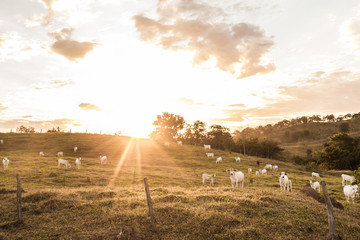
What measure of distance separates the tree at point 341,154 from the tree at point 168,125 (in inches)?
2559

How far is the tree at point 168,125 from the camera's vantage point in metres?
116

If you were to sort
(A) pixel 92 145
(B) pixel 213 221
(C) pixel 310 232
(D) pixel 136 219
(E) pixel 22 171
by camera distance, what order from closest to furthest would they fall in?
(C) pixel 310 232 → (B) pixel 213 221 → (D) pixel 136 219 → (E) pixel 22 171 → (A) pixel 92 145

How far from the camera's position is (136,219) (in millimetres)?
14203

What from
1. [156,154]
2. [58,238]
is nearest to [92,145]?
[156,154]

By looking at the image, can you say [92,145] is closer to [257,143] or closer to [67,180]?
[67,180]

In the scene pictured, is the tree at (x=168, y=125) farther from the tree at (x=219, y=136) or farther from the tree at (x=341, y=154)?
the tree at (x=341, y=154)

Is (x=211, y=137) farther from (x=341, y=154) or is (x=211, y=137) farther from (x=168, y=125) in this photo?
(x=341, y=154)

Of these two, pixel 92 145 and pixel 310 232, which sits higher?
pixel 92 145

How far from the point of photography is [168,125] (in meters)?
117

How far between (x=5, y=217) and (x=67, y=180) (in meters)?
12.5

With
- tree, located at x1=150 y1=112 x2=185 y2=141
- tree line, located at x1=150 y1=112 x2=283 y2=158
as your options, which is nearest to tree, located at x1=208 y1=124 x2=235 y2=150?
tree line, located at x1=150 y1=112 x2=283 y2=158

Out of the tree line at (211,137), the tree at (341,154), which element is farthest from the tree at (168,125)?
the tree at (341,154)

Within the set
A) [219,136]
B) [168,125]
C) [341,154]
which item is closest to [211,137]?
[219,136]

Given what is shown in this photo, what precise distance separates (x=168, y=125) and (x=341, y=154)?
73414 millimetres
